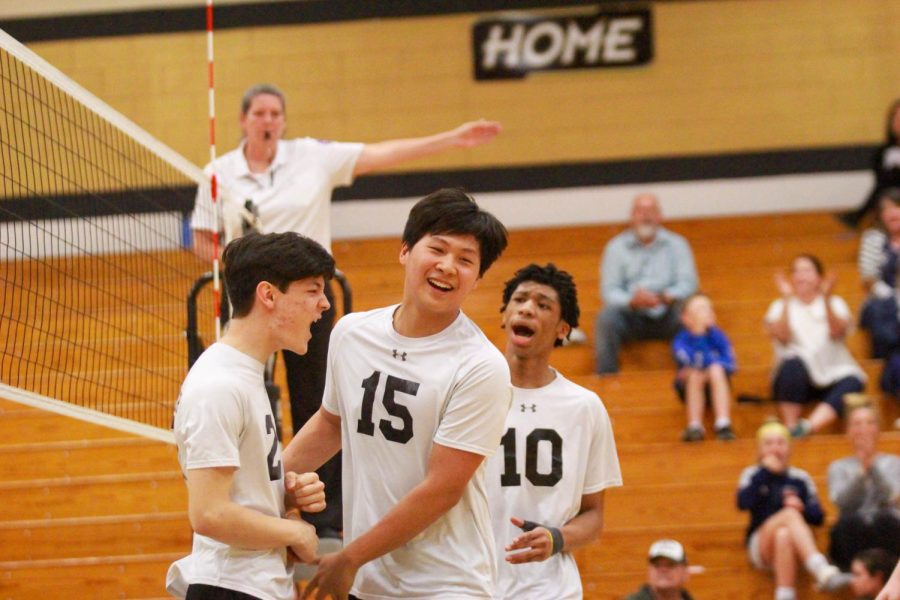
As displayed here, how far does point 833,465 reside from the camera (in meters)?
8.59

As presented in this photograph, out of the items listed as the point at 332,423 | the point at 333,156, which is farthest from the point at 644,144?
the point at 332,423

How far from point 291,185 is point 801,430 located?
4.83 meters

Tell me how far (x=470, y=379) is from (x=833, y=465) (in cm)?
558

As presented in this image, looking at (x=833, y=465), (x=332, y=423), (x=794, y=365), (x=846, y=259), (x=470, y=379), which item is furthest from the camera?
(x=846, y=259)

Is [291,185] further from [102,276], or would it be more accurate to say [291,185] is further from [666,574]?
[102,276]

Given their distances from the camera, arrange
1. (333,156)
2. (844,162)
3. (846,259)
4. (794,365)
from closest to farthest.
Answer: (333,156)
(794,365)
(846,259)
(844,162)

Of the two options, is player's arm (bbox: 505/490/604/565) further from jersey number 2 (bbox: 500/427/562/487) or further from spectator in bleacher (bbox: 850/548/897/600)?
spectator in bleacher (bbox: 850/548/897/600)

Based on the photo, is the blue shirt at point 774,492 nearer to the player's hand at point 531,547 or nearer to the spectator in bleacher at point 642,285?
the spectator in bleacher at point 642,285

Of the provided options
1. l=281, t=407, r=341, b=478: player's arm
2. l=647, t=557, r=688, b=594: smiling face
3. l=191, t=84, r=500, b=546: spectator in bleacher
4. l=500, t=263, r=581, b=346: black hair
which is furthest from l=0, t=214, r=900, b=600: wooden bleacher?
l=281, t=407, r=341, b=478: player's arm

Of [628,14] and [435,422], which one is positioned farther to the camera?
[628,14]

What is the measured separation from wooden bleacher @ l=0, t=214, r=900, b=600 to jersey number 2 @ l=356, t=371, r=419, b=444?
15.9 feet

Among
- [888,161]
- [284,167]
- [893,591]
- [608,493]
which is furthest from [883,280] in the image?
[893,591]

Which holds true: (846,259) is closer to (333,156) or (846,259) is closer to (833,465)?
(833,465)

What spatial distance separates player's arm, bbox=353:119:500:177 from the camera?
654 cm
